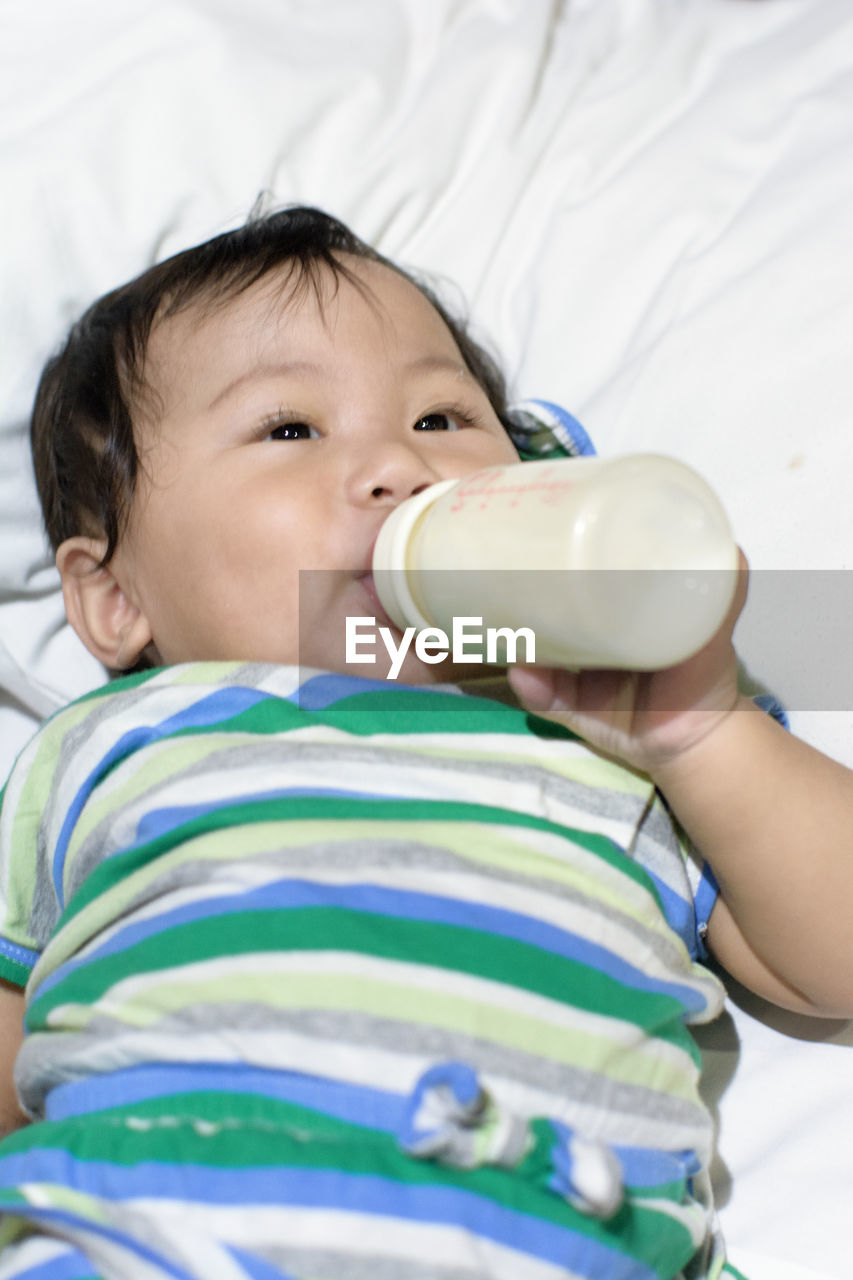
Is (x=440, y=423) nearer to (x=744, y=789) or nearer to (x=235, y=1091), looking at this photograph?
(x=744, y=789)

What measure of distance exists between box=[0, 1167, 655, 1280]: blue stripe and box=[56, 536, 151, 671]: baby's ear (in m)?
0.47

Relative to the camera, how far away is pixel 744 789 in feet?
2.69

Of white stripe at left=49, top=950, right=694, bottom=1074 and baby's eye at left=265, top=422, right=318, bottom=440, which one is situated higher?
baby's eye at left=265, top=422, right=318, bottom=440

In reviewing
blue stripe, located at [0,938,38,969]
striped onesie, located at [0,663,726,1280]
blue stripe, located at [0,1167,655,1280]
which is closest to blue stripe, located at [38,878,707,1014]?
striped onesie, located at [0,663,726,1280]

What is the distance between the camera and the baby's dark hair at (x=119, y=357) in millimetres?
1030

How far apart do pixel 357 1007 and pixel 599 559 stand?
297 millimetres

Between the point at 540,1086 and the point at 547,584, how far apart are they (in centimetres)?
30

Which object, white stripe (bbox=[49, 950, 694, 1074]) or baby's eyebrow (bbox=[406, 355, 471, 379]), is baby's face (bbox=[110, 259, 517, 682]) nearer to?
baby's eyebrow (bbox=[406, 355, 471, 379])

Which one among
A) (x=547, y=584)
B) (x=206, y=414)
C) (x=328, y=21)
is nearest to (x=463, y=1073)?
(x=547, y=584)

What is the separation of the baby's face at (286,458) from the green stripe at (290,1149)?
331mm

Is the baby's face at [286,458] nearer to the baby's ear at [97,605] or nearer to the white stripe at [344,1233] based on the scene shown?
the baby's ear at [97,605]

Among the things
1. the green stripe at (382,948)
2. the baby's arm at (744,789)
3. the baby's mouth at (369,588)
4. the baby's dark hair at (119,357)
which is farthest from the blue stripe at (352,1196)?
the baby's dark hair at (119,357)

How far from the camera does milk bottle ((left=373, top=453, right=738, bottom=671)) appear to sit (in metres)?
0.62

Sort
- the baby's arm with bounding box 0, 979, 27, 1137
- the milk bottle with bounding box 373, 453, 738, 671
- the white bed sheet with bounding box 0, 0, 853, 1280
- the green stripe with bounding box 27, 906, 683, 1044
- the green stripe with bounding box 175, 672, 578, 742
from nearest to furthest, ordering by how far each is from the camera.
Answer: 1. the milk bottle with bounding box 373, 453, 738, 671
2. the green stripe with bounding box 27, 906, 683, 1044
3. the green stripe with bounding box 175, 672, 578, 742
4. the baby's arm with bounding box 0, 979, 27, 1137
5. the white bed sheet with bounding box 0, 0, 853, 1280
